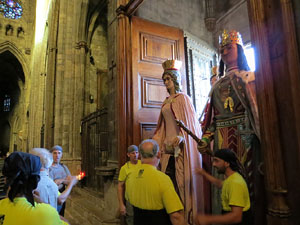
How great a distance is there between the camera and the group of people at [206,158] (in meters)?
1.72

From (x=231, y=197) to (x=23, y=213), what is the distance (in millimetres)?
1287

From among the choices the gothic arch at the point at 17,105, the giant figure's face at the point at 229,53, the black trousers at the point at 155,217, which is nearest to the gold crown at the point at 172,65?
the giant figure's face at the point at 229,53

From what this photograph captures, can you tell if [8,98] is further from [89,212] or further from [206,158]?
[206,158]

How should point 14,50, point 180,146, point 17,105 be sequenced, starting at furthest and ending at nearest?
point 17,105 → point 14,50 → point 180,146

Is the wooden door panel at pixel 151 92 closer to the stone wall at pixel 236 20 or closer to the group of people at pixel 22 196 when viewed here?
the group of people at pixel 22 196

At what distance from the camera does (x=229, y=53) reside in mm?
2557

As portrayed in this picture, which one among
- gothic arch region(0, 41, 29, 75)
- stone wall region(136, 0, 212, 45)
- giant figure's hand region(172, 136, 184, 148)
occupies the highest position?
gothic arch region(0, 41, 29, 75)

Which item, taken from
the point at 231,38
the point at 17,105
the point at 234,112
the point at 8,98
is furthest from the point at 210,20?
the point at 8,98

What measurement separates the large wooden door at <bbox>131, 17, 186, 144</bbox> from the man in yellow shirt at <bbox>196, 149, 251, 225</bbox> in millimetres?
2267

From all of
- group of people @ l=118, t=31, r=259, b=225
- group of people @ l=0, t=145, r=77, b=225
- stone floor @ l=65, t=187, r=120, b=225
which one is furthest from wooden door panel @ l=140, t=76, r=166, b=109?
group of people @ l=0, t=145, r=77, b=225

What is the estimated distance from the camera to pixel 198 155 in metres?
3.08

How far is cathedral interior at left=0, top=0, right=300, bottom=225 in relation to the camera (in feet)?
5.33

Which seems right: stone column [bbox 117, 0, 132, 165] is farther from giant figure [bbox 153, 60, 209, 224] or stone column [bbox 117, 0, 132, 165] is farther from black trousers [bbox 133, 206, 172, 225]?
black trousers [bbox 133, 206, 172, 225]

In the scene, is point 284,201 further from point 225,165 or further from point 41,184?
point 41,184
